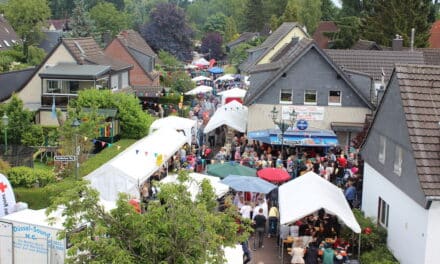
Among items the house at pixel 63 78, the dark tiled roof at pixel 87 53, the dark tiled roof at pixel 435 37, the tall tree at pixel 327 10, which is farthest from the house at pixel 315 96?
the tall tree at pixel 327 10

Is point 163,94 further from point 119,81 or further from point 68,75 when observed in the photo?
point 68,75

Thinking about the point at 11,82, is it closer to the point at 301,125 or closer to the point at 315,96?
the point at 301,125

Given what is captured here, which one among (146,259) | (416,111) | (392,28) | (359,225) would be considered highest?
(392,28)

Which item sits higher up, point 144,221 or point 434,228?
point 144,221

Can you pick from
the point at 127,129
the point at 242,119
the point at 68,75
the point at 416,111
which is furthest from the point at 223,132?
the point at 416,111

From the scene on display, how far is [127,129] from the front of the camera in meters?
32.4

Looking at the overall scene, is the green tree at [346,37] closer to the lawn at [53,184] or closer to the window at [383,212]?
the lawn at [53,184]

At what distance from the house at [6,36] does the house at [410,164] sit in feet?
192

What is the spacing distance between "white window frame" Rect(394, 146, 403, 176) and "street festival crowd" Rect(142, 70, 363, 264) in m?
2.51

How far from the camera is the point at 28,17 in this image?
2980 inches

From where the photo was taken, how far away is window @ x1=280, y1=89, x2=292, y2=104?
107 ft

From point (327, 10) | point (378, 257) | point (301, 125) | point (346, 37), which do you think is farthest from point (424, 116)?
point (327, 10)

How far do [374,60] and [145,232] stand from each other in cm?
2851

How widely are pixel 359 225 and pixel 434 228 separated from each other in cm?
346
